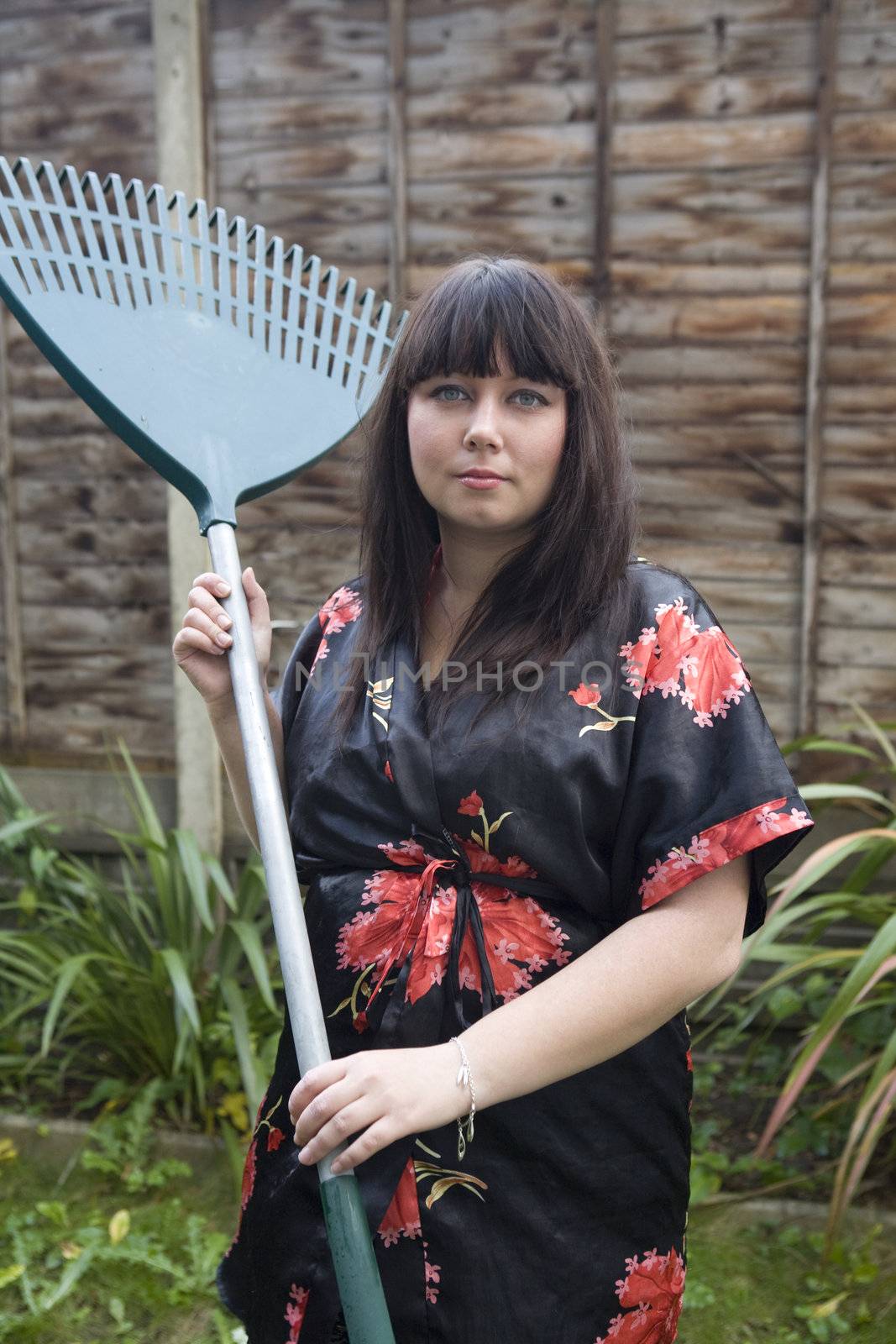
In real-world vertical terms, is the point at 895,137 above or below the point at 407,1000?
above

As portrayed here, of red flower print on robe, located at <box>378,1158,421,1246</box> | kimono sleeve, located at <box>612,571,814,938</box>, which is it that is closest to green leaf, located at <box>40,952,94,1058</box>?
red flower print on robe, located at <box>378,1158,421,1246</box>

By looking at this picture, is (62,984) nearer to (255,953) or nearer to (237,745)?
(255,953)

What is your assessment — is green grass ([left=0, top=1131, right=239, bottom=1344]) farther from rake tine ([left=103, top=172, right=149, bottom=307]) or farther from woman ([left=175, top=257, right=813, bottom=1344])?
rake tine ([left=103, top=172, right=149, bottom=307])

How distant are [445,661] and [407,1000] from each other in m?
0.32

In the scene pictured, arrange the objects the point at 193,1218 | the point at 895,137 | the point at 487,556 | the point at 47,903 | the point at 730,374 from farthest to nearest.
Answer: the point at 47,903 → the point at 730,374 → the point at 895,137 → the point at 193,1218 → the point at 487,556

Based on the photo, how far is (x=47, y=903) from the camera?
2881 mm

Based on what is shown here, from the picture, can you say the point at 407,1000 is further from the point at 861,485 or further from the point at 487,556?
the point at 861,485

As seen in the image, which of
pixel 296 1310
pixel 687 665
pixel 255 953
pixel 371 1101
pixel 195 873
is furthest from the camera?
pixel 195 873

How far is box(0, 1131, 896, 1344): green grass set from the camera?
205 centimetres

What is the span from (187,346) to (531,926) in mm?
693

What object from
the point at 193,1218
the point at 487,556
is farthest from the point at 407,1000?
the point at 193,1218

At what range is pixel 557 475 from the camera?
44.3 inches

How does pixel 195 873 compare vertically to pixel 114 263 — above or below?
below

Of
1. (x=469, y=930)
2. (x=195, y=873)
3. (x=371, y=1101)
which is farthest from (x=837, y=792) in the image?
(x=371, y=1101)
